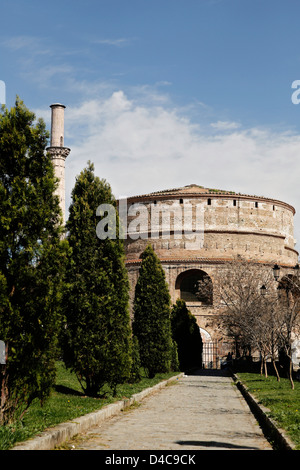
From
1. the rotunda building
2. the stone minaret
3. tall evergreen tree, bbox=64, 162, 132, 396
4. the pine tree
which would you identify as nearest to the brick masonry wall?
the rotunda building

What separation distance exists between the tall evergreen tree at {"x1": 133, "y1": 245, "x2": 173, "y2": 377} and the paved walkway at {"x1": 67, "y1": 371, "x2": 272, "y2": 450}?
9.05 m

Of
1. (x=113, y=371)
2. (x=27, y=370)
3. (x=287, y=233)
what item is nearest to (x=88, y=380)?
(x=113, y=371)

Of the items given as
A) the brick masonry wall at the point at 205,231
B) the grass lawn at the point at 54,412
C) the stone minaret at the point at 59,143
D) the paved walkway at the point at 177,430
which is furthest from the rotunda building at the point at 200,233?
Answer: the paved walkway at the point at 177,430

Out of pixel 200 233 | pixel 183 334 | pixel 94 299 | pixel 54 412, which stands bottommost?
pixel 54 412

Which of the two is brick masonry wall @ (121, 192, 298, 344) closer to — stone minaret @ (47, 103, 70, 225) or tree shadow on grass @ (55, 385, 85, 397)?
stone minaret @ (47, 103, 70, 225)

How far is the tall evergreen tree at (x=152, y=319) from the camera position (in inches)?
840

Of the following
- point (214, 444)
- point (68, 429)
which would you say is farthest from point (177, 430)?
point (68, 429)

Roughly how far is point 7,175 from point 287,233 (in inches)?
1801

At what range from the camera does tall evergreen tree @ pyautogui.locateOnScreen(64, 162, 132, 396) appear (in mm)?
11602

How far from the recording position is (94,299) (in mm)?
11781

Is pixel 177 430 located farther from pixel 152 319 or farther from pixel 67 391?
pixel 152 319

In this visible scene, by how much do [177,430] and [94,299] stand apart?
4.38m

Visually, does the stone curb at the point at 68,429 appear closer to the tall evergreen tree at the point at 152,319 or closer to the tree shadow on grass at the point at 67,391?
the tree shadow on grass at the point at 67,391

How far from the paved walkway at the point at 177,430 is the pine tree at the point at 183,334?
20170 millimetres
